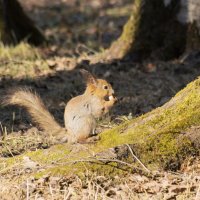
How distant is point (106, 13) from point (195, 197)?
1042 centimetres

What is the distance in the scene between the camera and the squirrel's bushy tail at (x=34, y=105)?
19.0 feet

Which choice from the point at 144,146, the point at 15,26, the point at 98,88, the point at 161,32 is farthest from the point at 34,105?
the point at 15,26

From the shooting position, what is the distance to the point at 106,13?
583 inches

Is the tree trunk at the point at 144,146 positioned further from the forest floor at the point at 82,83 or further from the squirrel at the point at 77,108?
the squirrel at the point at 77,108

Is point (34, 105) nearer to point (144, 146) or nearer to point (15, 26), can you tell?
point (144, 146)

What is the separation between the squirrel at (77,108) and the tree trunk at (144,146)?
381 mm

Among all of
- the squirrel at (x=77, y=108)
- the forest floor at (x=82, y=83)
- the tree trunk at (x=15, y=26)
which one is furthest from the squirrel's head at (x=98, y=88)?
the tree trunk at (x=15, y=26)

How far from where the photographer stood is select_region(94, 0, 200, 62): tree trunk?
9484mm

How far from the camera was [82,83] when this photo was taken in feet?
28.8

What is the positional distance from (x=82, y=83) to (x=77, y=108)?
2961 millimetres

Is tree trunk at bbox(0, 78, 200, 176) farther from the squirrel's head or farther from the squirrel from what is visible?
the squirrel's head

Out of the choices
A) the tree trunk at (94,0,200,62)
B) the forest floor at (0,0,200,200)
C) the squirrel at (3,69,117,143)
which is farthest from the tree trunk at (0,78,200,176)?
the tree trunk at (94,0,200,62)

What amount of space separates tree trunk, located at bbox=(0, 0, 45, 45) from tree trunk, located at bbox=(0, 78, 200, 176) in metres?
5.59

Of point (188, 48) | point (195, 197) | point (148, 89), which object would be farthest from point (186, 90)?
point (188, 48)
